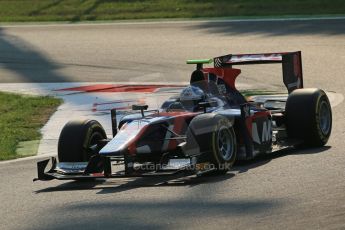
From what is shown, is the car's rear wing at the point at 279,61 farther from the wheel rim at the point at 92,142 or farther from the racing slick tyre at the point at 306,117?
the wheel rim at the point at 92,142

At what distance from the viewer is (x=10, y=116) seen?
17.1 metres

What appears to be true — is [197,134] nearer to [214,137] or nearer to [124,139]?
[214,137]

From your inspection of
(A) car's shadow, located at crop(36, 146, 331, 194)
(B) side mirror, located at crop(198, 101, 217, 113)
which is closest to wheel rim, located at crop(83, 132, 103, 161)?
(A) car's shadow, located at crop(36, 146, 331, 194)

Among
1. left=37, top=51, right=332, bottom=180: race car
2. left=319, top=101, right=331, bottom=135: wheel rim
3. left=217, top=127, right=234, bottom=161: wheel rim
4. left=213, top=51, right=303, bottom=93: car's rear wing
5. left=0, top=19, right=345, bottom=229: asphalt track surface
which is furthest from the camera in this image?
left=213, top=51, right=303, bottom=93: car's rear wing

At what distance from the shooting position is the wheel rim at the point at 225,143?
1091cm

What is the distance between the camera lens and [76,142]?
11.3m

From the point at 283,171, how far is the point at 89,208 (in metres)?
2.49

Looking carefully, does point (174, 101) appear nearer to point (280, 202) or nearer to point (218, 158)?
point (218, 158)

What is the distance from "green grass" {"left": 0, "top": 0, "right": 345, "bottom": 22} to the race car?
52.0ft

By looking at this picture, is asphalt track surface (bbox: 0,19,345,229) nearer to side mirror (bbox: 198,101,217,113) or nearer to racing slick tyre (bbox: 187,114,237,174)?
racing slick tyre (bbox: 187,114,237,174)

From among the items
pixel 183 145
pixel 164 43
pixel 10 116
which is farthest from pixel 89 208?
pixel 164 43

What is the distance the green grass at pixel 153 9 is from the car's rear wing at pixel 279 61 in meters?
14.9

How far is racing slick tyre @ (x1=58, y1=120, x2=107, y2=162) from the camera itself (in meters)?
11.3

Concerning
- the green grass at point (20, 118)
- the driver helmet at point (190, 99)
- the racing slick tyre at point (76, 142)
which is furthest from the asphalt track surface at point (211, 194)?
the green grass at point (20, 118)
